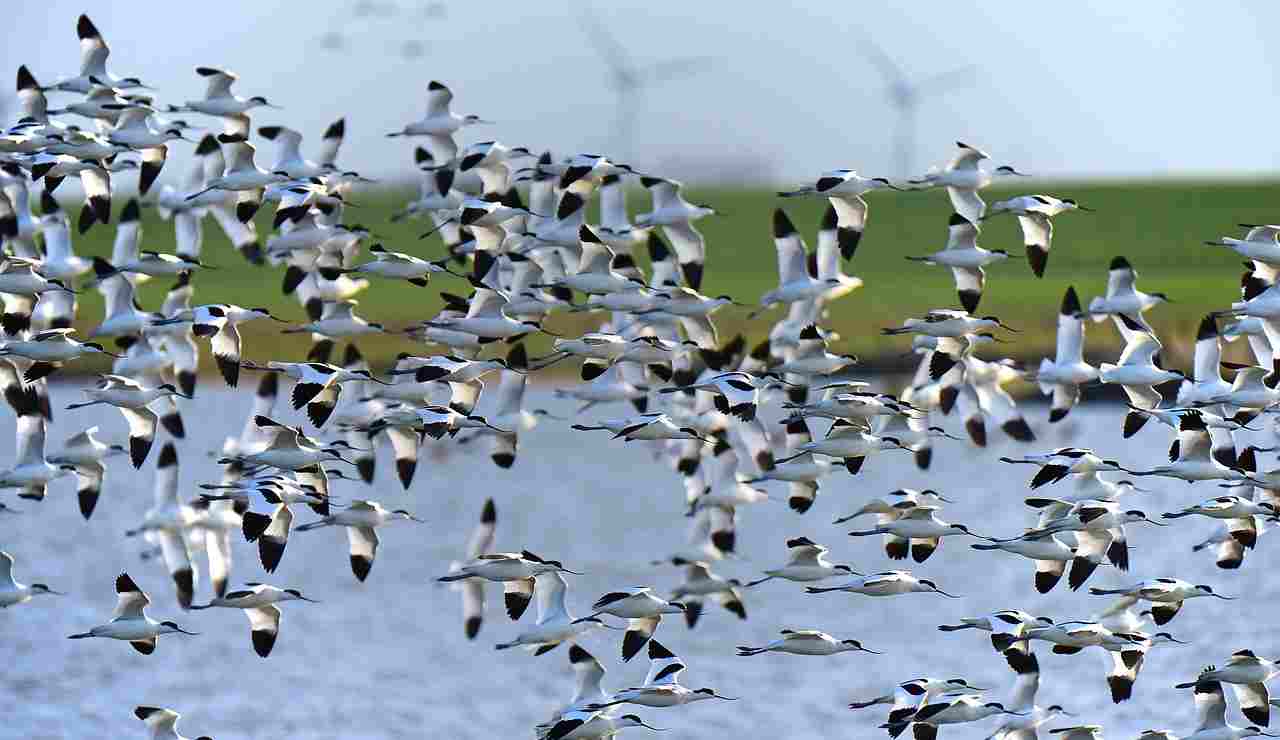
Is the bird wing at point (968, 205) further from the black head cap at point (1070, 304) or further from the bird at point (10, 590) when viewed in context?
the bird at point (10, 590)

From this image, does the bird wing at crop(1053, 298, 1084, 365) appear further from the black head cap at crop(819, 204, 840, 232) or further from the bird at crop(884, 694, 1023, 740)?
the bird at crop(884, 694, 1023, 740)

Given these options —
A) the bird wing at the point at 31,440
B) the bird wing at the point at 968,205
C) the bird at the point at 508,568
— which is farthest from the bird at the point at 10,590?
the bird wing at the point at 968,205

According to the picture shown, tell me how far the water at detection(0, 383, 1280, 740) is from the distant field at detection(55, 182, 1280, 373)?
239 inches

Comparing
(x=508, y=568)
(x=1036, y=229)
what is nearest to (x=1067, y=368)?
(x=1036, y=229)

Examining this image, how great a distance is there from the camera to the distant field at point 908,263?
52562mm

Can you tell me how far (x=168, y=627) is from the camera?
18.9 meters

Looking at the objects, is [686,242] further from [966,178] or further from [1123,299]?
[1123,299]

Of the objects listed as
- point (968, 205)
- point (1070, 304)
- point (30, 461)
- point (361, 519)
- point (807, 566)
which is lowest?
point (807, 566)

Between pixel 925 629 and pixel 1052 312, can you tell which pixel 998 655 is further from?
pixel 1052 312

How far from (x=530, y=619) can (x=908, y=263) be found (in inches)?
1995

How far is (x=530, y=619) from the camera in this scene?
32.8 meters

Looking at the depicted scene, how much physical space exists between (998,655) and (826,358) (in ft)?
38.6

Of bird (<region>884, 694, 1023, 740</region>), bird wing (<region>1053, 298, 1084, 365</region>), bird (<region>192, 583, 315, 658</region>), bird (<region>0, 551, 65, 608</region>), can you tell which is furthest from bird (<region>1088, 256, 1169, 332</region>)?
bird (<region>0, 551, 65, 608</region>)

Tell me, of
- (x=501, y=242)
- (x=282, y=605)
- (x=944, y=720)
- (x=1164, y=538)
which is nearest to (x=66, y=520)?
(x=282, y=605)
